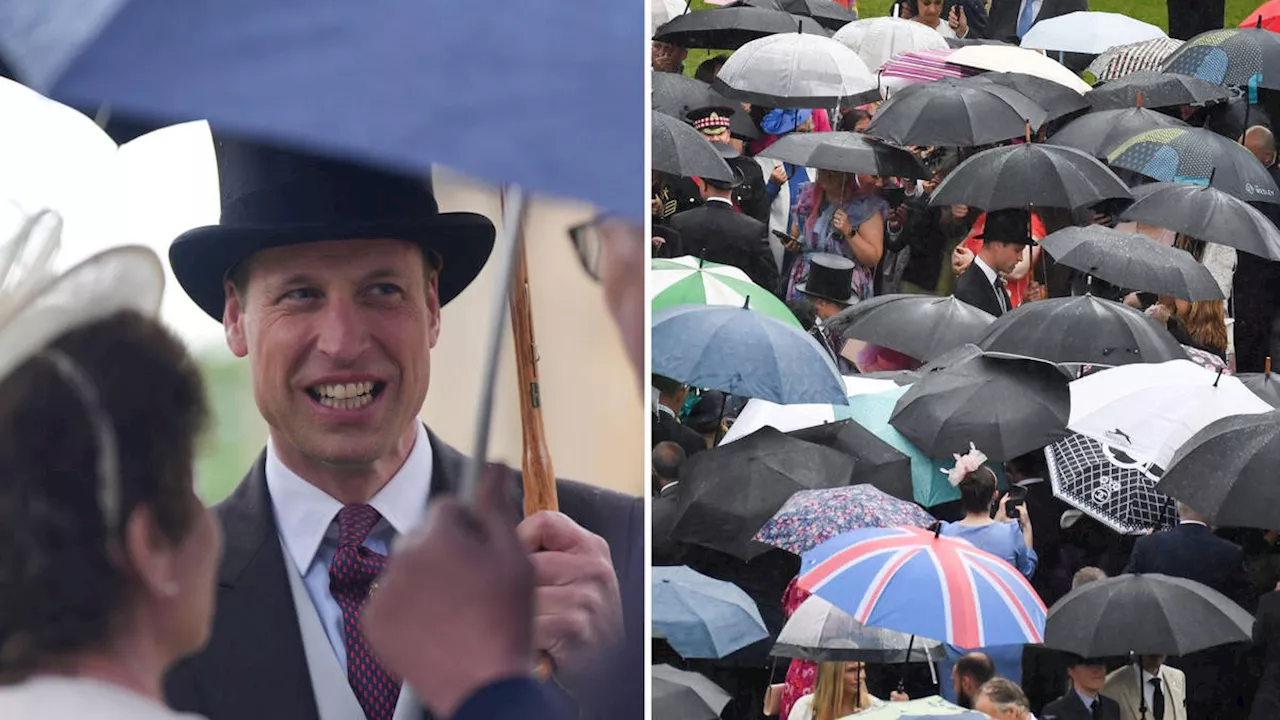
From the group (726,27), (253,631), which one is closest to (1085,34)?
(726,27)

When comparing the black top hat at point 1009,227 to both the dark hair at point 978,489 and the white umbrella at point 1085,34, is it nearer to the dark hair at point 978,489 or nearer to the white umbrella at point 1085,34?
the dark hair at point 978,489

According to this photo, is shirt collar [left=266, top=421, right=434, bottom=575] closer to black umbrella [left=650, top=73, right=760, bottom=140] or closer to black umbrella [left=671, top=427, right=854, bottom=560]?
black umbrella [left=671, top=427, right=854, bottom=560]

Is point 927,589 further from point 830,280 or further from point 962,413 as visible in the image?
point 830,280

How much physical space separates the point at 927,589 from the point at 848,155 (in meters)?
4.15

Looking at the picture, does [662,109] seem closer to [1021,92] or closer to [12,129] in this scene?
[1021,92]

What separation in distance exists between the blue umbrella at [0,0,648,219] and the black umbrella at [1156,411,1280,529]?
4076 millimetres

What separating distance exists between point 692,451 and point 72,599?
182 inches

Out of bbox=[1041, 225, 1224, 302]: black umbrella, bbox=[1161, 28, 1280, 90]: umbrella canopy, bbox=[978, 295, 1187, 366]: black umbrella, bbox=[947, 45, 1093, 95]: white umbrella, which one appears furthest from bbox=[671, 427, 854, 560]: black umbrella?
bbox=[1161, 28, 1280, 90]: umbrella canopy

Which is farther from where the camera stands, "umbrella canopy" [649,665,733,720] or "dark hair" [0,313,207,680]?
"umbrella canopy" [649,665,733,720]

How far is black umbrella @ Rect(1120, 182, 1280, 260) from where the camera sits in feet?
29.5

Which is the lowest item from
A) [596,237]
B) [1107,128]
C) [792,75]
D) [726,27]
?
[1107,128]

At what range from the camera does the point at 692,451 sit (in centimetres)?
705

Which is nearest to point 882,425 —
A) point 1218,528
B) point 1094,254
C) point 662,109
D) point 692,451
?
point 692,451

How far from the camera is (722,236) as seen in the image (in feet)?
28.9
